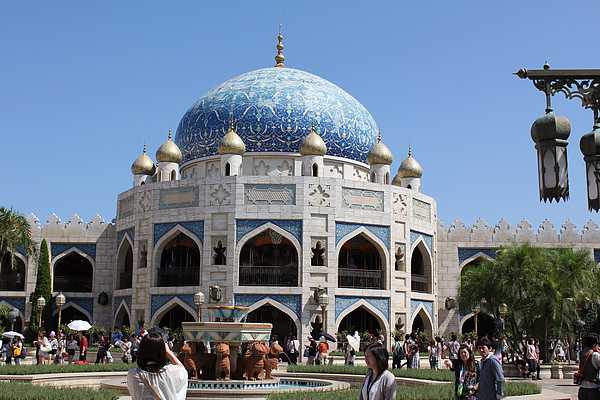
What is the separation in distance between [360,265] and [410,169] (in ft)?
14.2

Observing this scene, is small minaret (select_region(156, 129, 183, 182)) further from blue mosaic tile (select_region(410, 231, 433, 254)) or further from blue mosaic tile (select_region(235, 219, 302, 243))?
blue mosaic tile (select_region(410, 231, 433, 254))

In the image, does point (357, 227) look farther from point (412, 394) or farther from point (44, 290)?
point (412, 394)

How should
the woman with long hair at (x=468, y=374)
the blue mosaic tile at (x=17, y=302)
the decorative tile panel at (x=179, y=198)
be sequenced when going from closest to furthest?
the woman with long hair at (x=468, y=374) → the decorative tile panel at (x=179, y=198) → the blue mosaic tile at (x=17, y=302)

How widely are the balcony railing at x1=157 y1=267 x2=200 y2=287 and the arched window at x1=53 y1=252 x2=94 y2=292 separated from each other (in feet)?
16.6

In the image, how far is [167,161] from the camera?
97.5 ft

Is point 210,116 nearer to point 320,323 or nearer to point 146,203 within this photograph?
point 146,203

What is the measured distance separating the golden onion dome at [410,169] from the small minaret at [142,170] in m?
9.87

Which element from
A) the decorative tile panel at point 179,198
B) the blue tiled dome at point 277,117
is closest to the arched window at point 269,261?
the decorative tile panel at point 179,198

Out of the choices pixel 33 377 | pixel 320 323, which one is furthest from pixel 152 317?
pixel 33 377

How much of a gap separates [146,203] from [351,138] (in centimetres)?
849

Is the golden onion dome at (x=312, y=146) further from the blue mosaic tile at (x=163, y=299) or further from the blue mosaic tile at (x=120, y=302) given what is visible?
the blue mosaic tile at (x=120, y=302)

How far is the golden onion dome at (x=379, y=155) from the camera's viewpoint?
96.4ft

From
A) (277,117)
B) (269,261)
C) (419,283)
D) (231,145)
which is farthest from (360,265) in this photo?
(231,145)

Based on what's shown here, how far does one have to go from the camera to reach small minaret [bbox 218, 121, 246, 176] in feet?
90.3
